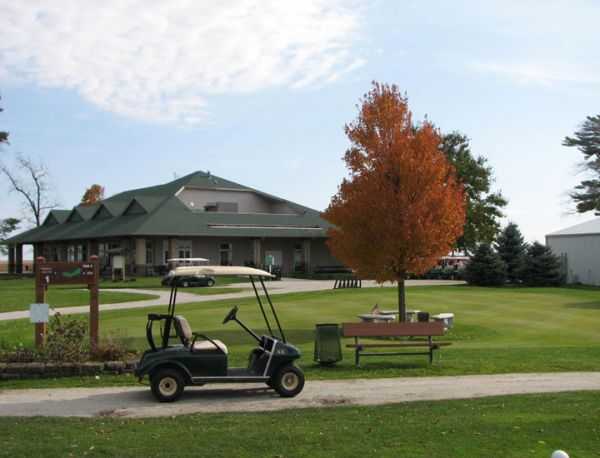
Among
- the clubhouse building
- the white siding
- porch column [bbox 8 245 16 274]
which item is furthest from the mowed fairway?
porch column [bbox 8 245 16 274]

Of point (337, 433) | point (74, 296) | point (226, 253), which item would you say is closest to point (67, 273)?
point (337, 433)

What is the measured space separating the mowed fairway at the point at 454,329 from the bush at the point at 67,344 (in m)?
1.00

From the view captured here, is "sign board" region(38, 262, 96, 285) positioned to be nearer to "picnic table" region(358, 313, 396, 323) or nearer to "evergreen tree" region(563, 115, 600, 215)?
"picnic table" region(358, 313, 396, 323)

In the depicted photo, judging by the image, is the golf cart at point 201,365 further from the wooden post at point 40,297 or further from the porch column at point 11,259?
the porch column at point 11,259

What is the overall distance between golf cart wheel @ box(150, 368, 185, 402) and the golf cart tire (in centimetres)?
139

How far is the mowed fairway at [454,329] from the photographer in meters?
14.5

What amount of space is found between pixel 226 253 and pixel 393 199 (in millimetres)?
39927

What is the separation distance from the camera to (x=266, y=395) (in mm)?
11562

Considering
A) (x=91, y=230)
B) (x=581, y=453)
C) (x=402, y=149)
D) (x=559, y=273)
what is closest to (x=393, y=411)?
(x=581, y=453)

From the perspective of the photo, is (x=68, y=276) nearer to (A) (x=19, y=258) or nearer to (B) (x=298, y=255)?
(B) (x=298, y=255)

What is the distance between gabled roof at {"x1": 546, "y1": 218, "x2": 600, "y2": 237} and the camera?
5409 centimetres

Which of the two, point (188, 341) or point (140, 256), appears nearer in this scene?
point (188, 341)

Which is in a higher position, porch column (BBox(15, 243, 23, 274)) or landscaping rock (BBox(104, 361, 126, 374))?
porch column (BBox(15, 243, 23, 274))

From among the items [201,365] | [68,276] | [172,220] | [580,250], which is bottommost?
[201,365]
